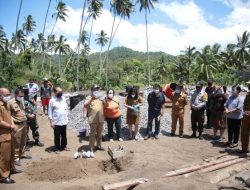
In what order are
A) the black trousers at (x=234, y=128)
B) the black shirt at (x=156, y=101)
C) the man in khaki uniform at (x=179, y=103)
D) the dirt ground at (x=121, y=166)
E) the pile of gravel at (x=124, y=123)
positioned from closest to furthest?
the dirt ground at (x=121, y=166)
the black trousers at (x=234, y=128)
the black shirt at (x=156, y=101)
the man in khaki uniform at (x=179, y=103)
the pile of gravel at (x=124, y=123)

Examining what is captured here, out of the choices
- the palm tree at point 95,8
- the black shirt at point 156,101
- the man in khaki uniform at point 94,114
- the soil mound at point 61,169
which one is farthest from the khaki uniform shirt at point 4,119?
the palm tree at point 95,8

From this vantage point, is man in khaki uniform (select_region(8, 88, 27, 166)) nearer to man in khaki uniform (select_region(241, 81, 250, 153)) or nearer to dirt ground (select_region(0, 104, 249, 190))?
dirt ground (select_region(0, 104, 249, 190))

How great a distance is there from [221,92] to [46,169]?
19.7 feet

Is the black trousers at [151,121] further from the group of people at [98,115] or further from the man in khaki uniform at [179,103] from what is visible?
the man in khaki uniform at [179,103]

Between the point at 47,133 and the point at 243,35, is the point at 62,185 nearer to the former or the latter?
the point at 47,133

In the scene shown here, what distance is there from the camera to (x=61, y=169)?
7961 mm

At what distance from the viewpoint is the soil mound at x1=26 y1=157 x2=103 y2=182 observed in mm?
7723

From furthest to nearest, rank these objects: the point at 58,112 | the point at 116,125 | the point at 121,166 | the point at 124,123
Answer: the point at 124,123, the point at 116,125, the point at 58,112, the point at 121,166

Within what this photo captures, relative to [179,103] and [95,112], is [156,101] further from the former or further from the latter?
[95,112]

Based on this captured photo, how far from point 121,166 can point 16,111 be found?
115 inches

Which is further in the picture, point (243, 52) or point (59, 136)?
point (243, 52)

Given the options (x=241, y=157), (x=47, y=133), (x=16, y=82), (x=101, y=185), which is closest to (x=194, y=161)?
(x=241, y=157)

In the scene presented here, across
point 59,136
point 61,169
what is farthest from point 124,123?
point 61,169

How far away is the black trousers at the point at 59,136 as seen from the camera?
9062 millimetres
